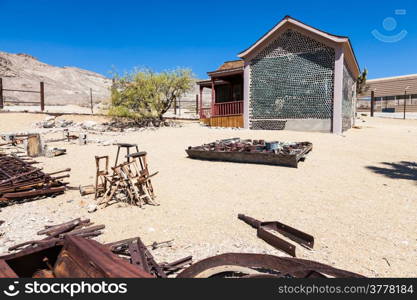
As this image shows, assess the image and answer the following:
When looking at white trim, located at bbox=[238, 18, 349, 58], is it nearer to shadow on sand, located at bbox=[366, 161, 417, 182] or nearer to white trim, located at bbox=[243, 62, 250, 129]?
white trim, located at bbox=[243, 62, 250, 129]

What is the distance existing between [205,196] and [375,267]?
136 inches

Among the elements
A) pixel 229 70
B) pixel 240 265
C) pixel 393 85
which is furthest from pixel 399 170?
pixel 393 85

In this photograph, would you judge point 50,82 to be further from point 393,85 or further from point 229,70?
point 393,85

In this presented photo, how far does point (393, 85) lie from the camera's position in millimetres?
40469

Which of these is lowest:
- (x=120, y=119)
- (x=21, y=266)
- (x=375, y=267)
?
(x=375, y=267)

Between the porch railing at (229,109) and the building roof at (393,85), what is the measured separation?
28711 millimetres

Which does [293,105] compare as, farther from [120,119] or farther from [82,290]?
[82,290]

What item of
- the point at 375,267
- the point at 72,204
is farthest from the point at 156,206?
the point at 375,267

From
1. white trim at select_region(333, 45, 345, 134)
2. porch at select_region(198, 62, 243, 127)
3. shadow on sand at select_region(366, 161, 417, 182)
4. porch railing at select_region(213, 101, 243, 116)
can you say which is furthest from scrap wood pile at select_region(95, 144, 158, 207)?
porch railing at select_region(213, 101, 243, 116)

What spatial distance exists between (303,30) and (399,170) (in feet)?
35.9

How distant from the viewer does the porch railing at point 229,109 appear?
1961 centimetres

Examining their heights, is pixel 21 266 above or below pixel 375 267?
above

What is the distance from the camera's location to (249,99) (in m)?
18.2

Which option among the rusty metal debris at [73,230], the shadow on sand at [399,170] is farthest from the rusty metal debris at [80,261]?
the shadow on sand at [399,170]
